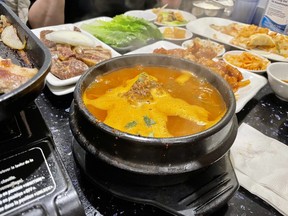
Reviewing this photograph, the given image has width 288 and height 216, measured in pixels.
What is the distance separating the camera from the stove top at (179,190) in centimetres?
108

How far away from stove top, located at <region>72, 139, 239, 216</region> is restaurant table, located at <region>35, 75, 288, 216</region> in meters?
0.08

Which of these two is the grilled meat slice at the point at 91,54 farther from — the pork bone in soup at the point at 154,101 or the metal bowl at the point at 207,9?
the metal bowl at the point at 207,9

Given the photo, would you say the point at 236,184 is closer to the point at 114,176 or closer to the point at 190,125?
the point at 190,125

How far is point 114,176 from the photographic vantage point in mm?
1156

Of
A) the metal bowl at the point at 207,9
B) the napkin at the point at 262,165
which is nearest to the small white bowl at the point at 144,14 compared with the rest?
the metal bowl at the point at 207,9

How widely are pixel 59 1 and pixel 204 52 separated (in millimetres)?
1950

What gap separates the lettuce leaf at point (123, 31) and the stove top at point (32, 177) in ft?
5.60

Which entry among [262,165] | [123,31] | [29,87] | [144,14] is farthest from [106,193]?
[144,14]

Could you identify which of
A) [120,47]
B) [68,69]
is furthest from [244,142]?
[120,47]

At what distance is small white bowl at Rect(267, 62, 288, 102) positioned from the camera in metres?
1.99

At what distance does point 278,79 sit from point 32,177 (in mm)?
1826

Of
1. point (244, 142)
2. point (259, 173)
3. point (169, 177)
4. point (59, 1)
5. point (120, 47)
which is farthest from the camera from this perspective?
point (59, 1)

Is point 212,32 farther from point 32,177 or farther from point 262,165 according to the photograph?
point 32,177

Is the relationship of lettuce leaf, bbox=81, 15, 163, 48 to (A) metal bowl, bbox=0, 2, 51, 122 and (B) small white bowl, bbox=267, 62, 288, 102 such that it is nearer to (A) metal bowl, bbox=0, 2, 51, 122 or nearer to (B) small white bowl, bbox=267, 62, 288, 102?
(B) small white bowl, bbox=267, 62, 288, 102
